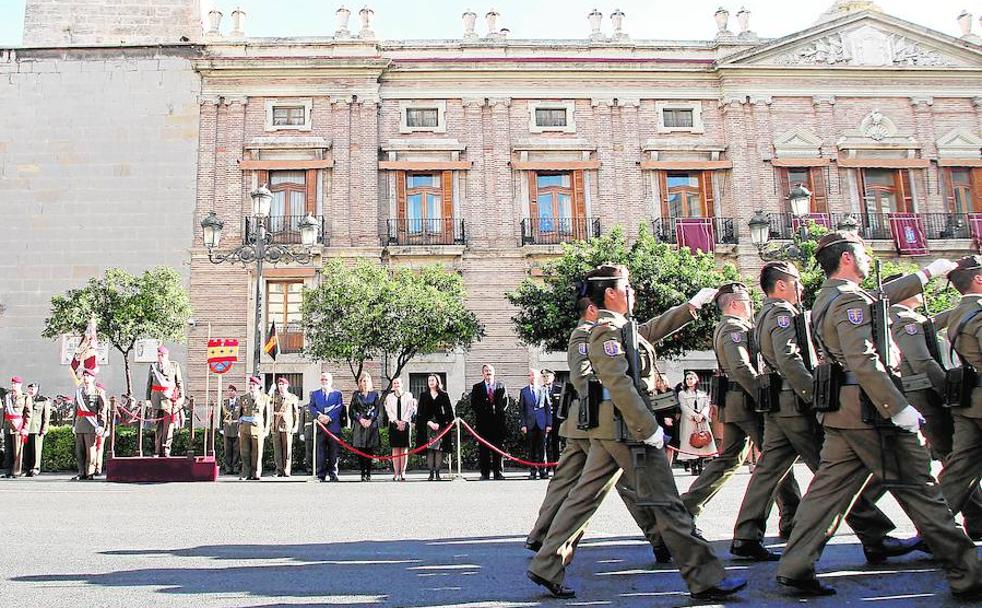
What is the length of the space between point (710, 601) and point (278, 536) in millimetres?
4156

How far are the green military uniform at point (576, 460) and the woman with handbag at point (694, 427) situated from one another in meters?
8.19

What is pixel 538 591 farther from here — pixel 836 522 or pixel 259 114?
pixel 259 114

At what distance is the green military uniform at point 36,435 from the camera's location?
49.8ft

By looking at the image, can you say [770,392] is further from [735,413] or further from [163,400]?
[163,400]

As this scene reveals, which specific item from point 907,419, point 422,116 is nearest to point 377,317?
point 422,116

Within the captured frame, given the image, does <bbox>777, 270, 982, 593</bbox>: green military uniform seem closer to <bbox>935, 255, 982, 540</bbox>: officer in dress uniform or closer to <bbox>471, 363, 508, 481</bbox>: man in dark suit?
<bbox>935, 255, 982, 540</bbox>: officer in dress uniform

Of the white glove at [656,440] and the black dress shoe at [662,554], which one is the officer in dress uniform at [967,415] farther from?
the white glove at [656,440]

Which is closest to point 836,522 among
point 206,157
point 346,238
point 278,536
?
point 278,536

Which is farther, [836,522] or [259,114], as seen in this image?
[259,114]

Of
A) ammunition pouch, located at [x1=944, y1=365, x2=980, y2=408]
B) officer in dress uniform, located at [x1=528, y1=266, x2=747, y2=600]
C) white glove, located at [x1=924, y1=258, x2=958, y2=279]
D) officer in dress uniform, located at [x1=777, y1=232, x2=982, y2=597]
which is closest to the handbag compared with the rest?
ammunition pouch, located at [x1=944, y1=365, x2=980, y2=408]

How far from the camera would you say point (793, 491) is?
6.40m

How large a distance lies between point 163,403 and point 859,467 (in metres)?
13.0

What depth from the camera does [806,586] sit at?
4531mm

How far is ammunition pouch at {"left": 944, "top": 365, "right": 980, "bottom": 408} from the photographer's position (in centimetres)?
570
